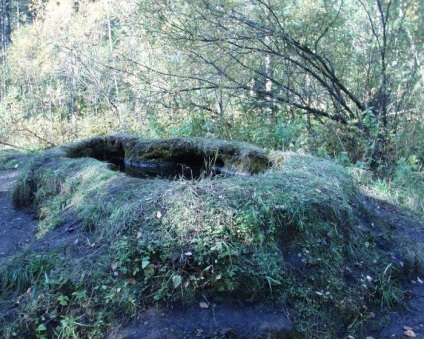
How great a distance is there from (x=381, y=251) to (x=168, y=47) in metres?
Answer: 6.56

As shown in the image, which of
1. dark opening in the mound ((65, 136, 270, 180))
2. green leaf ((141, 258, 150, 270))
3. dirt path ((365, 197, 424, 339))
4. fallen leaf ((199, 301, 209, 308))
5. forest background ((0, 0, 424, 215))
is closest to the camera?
fallen leaf ((199, 301, 209, 308))

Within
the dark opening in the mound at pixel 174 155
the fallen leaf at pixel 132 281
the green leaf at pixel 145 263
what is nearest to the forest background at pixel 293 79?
the dark opening in the mound at pixel 174 155

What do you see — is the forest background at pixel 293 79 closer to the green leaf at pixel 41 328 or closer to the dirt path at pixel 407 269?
the dirt path at pixel 407 269

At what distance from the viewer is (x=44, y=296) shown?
3.33 metres

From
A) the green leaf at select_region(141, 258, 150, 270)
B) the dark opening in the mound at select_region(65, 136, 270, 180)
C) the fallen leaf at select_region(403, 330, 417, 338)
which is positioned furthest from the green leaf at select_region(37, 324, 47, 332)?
the dark opening in the mound at select_region(65, 136, 270, 180)

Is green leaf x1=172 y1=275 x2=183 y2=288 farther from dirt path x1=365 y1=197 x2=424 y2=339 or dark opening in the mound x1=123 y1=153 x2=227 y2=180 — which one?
dark opening in the mound x1=123 y1=153 x2=227 y2=180

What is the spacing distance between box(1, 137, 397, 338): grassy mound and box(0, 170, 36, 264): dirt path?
44cm

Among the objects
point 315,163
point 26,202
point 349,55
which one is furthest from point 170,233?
point 349,55

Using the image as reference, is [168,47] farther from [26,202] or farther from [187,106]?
[26,202]

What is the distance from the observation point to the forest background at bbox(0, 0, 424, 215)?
7.54 m

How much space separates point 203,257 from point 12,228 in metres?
3.23

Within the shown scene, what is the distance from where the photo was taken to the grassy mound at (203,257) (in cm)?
331

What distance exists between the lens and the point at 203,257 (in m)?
3.46

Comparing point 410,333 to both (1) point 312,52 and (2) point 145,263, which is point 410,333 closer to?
(2) point 145,263
